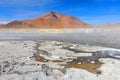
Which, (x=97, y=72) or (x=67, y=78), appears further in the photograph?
(x=97, y=72)

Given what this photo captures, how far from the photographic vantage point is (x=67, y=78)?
6273 millimetres

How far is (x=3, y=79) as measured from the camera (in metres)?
→ 6.05

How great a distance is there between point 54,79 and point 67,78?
0.49m

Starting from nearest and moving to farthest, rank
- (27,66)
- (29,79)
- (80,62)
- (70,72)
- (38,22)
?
(29,79)
(70,72)
(27,66)
(80,62)
(38,22)

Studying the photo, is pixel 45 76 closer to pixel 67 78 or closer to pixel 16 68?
Answer: pixel 67 78

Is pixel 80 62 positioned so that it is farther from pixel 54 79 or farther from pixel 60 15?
pixel 60 15

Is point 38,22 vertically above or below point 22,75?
above

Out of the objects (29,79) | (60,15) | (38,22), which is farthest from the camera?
(60,15)

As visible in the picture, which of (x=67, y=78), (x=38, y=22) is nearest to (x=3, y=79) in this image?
(x=67, y=78)

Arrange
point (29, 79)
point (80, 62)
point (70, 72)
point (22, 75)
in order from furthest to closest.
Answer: point (80, 62) < point (70, 72) < point (22, 75) < point (29, 79)

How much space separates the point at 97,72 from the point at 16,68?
11.4 feet

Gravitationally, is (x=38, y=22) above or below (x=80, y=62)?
above

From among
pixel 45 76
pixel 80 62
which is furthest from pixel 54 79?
pixel 80 62

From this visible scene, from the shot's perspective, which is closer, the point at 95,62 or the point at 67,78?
the point at 67,78
